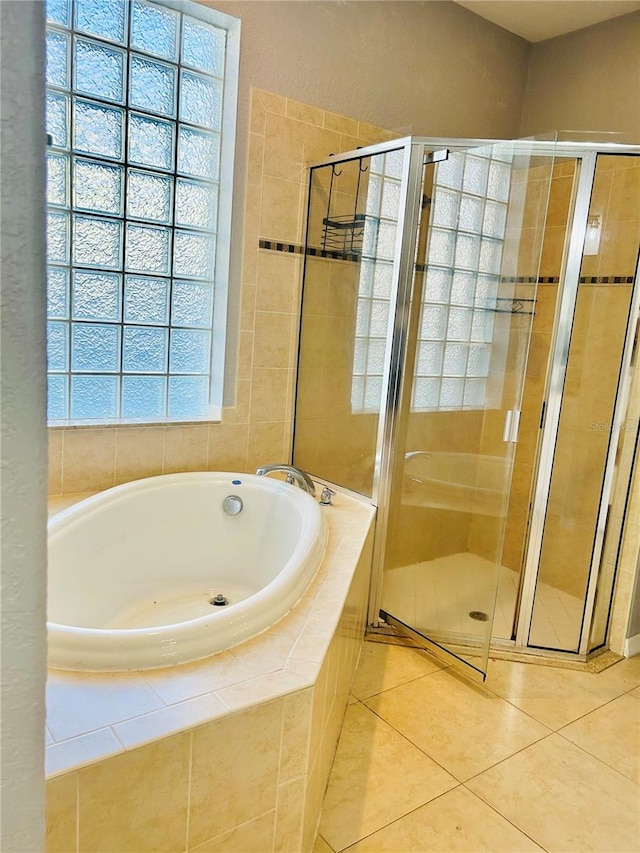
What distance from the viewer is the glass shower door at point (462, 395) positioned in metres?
2.30

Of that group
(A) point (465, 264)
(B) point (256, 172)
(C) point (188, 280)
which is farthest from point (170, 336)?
(A) point (465, 264)

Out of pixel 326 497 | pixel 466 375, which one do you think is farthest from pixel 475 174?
pixel 326 497

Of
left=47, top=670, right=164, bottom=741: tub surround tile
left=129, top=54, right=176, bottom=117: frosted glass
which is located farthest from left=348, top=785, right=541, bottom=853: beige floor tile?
left=129, top=54, right=176, bottom=117: frosted glass

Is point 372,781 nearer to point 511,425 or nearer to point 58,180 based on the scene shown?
point 511,425

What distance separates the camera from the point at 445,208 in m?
2.46

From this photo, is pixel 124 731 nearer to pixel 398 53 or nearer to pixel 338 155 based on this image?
pixel 338 155

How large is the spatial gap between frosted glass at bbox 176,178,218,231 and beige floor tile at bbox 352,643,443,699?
1876mm

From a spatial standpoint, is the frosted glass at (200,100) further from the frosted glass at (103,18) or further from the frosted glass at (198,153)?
the frosted glass at (103,18)

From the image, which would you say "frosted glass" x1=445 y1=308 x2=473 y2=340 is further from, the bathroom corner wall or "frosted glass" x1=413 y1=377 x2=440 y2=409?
the bathroom corner wall

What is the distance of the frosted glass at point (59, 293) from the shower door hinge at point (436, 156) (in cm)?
144

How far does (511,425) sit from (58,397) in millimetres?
1732

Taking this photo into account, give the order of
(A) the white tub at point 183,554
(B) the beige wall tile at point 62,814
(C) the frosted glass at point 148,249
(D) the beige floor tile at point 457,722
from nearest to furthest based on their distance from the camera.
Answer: (B) the beige wall tile at point 62,814, (A) the white tub at point 183,554, (D) the beige floor tile at point 457,722, (C) the frosted glass at point 148,249

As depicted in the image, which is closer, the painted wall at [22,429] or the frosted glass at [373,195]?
the painted wall at [22,429]

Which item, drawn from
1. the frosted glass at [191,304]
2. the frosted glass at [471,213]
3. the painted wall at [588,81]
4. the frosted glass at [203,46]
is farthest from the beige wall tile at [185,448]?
the painted wall at [588,81]
